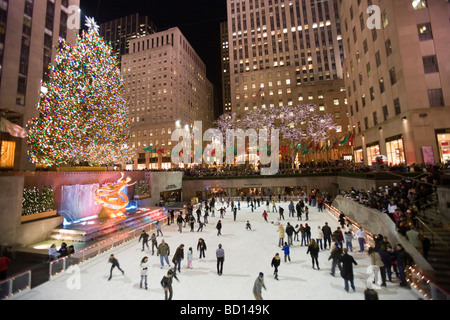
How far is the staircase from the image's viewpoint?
25.5ft

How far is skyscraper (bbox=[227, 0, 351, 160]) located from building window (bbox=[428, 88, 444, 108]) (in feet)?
129

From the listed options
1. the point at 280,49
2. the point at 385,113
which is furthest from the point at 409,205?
the point at 280,49

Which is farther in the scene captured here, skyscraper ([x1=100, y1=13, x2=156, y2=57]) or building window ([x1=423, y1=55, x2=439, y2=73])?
skyscraper ([x1=100, y1=13, x2=156, y2=57])

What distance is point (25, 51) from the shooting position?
30.4m

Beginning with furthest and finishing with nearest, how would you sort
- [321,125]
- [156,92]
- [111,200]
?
[156,92], [321,125], [111,200]

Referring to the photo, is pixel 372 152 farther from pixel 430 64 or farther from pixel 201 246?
pixel 201 246

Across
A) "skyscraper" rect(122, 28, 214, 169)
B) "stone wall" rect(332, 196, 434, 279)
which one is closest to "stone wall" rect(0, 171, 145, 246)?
"stone wall" rect(332, 196, 434, 279)

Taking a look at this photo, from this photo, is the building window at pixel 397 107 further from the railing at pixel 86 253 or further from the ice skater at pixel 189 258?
the railing at pixel 86 253

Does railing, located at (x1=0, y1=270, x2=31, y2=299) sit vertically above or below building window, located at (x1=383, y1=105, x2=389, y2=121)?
below

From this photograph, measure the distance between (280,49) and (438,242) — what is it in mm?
72841

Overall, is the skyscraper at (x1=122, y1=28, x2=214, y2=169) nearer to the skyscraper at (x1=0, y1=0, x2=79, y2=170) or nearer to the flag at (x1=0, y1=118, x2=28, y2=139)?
the skyscraper at (x1=0, y1=0, x2=79, y2=170)

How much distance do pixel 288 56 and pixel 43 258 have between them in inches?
2977

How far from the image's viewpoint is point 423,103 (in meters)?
20.8
